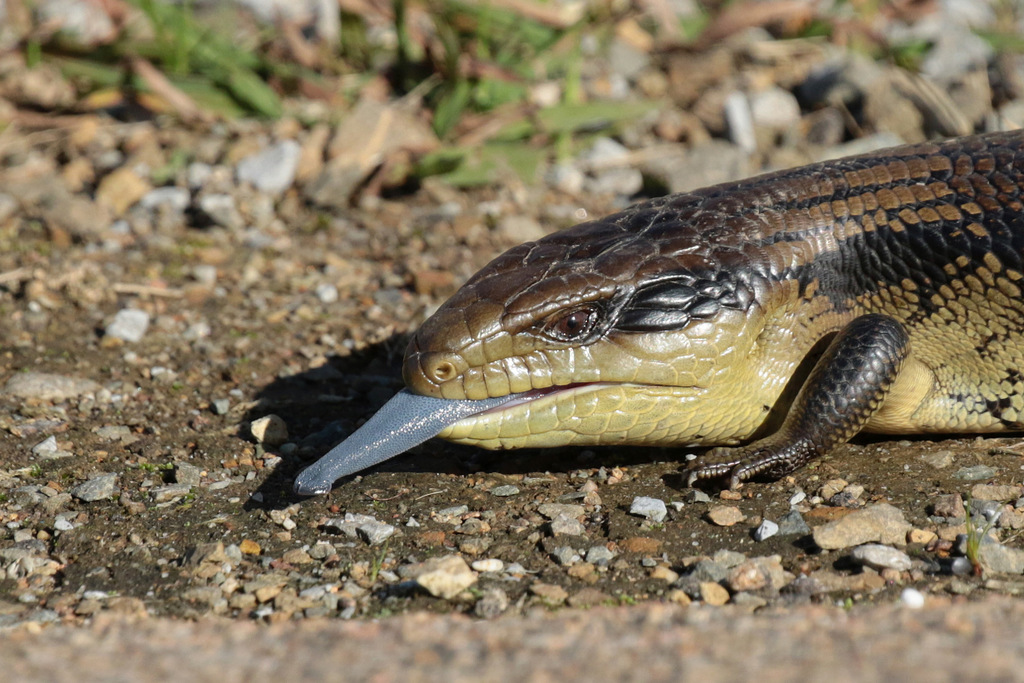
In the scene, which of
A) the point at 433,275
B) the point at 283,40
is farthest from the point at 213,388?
the point at 283,40

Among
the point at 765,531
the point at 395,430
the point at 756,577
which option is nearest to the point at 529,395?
the point at 395,430

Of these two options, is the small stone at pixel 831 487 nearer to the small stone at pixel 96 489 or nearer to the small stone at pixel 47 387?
the small stone at pixel 96 489

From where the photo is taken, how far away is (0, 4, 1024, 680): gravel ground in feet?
8.51

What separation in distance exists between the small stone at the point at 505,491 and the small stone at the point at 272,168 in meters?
3.57

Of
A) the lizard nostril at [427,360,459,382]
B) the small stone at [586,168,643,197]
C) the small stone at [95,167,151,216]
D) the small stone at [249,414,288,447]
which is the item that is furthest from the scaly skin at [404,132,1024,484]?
the small stone at [95,167,151,216]

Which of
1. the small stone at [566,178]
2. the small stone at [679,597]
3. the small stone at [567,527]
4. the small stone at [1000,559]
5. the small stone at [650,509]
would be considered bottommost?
the small stone at [566,178]

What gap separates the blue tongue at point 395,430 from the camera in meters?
3.74

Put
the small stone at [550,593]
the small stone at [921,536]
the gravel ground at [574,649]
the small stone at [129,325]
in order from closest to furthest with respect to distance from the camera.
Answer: the gravel ground at [574,649] < the small stone at [550,593] < the small stone at [921,536] < the small stone at [129,325]

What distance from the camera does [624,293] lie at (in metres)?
3.96

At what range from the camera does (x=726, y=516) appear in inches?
147

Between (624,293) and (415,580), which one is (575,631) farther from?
(624,293)

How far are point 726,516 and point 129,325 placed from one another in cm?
320

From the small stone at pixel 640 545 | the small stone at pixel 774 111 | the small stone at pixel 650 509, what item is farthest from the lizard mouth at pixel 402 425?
the small stone at pixel 774 111

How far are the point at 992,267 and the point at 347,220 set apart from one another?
155 inches
